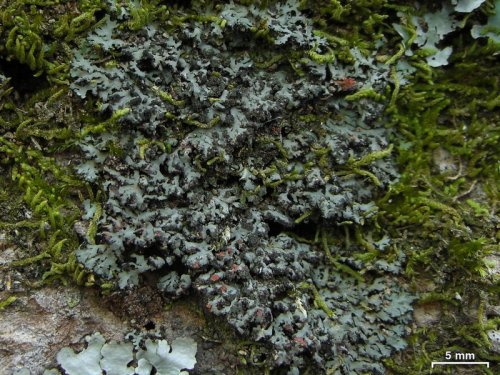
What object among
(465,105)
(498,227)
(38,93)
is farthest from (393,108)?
(38,93)

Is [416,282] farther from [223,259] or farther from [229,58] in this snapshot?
[229,58]

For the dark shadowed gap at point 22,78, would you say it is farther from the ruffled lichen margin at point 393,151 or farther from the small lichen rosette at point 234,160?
the small lichen rosette at point 234,160

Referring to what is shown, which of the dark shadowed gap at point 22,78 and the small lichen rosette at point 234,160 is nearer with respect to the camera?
the small lichen rosette at point 234,160

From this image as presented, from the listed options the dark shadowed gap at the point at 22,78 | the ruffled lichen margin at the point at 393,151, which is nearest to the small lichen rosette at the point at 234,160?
the ruffled lichen margin at the point at 393,151

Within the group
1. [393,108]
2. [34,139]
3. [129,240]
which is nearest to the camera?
[129,240]

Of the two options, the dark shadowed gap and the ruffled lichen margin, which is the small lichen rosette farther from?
the dark shadowed gap
